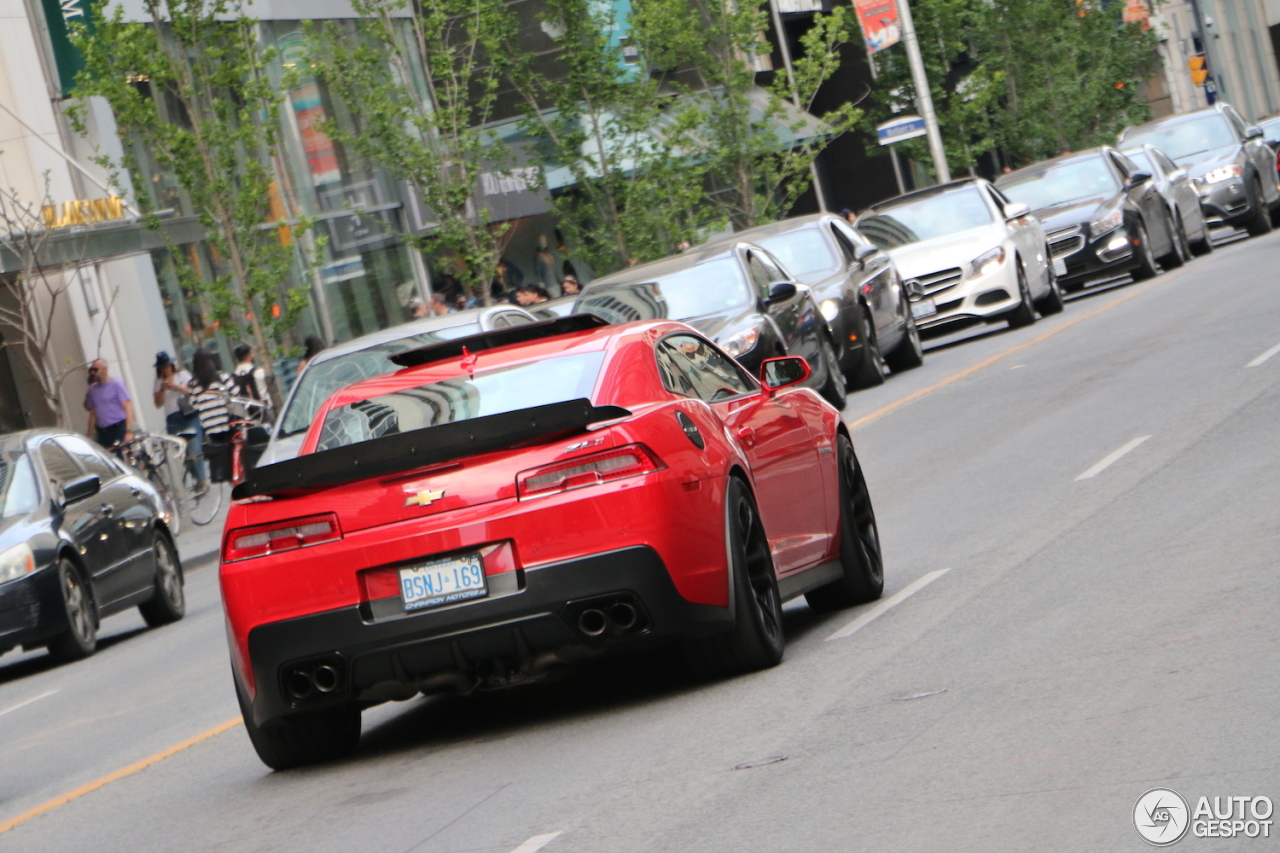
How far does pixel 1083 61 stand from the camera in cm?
5228

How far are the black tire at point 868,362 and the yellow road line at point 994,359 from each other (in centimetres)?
93

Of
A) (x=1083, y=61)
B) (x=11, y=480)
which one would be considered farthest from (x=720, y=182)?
(x=11, y=480)

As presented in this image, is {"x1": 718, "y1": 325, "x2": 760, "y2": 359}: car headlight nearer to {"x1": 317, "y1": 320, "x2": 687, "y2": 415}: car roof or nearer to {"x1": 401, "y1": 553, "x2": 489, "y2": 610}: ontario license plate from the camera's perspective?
{"x1": 317, "y1": 320, "x2": 687, "y2": 415}: car roof

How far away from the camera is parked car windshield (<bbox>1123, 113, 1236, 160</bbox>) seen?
3397cm

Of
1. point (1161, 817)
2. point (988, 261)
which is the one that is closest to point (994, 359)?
point (988, 261)

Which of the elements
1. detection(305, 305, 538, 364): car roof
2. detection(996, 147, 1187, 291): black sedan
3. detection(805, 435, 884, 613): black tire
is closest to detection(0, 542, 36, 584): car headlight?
detection(305, 305, 538, 364): car roof

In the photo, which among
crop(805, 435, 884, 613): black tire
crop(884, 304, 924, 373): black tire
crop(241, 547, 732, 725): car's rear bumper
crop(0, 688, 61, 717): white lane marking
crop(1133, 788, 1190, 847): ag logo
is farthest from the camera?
crop(884, 304, 924, 373): black tire

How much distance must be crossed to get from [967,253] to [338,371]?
411 inches

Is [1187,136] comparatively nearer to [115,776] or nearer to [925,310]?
[925,310]

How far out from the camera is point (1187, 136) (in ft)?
112

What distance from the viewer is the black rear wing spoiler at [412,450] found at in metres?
7.30

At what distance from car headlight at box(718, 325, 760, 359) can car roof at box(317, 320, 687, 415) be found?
9078 millimetres

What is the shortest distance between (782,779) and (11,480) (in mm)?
9533

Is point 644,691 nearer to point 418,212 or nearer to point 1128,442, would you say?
point 1128,442
